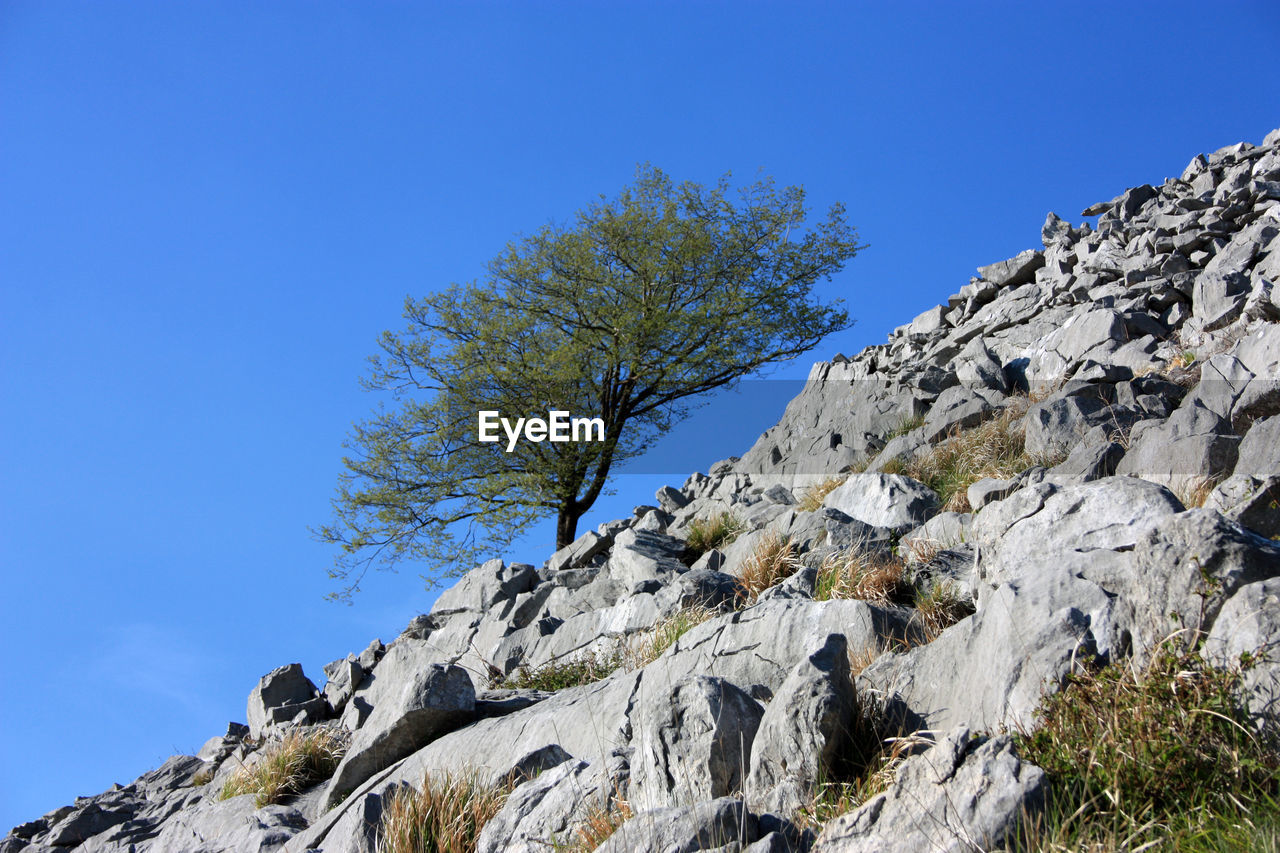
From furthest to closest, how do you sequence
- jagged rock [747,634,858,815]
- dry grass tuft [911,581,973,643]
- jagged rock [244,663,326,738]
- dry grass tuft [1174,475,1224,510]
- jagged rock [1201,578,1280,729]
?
jagged rock [244,663,326,738]
dry grass tuft [1174,475,1224,510]
dry grass tuft [911,581,973,643]
jagged rock [747,634,858,815]
jagged rock [1201,578,1280,729]

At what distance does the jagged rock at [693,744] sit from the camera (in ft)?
16.4

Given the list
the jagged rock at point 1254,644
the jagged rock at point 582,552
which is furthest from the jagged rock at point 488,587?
the jagged rock at point 1254,644

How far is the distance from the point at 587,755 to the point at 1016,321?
15510mm

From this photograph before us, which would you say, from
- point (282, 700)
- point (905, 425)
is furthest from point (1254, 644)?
point (282, 700)

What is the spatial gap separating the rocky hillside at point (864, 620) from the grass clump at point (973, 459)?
0.05 metres

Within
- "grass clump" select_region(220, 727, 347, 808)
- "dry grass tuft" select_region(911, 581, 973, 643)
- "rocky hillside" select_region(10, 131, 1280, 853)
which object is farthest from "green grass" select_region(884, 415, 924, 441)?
"grass clump" select_region(220, 727, 347, 808)

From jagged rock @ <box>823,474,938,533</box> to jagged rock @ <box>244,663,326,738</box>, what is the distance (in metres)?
8.00

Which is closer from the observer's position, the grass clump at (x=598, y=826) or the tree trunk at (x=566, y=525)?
the grass clump at (x=598, y=826)

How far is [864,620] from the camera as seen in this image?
6965mm

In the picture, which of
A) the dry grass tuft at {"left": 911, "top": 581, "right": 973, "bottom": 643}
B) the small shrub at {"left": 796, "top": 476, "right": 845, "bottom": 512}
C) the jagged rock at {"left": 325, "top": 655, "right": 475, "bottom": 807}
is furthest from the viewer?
the small shrub at {"left": 796, "top": 476, "right": 845, "bottom": 512}

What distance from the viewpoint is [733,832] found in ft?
14.0

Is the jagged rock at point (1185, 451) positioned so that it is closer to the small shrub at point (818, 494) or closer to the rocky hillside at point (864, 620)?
the rocky hillside at point (864, 620)

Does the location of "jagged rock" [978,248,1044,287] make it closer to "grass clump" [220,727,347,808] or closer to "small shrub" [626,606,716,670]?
"small shrub" [626,606,716,670]

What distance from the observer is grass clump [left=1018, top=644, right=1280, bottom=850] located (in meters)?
3.78
